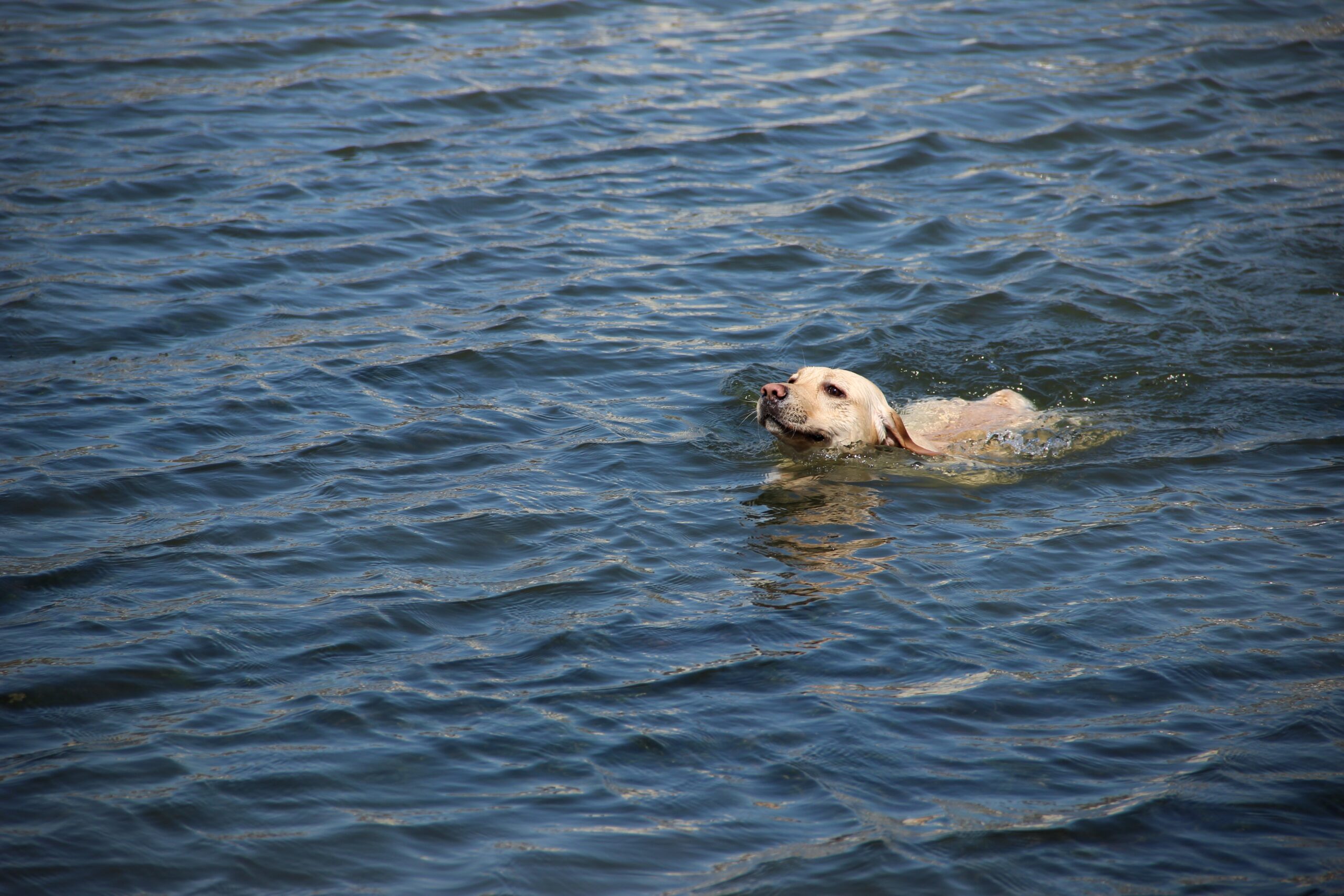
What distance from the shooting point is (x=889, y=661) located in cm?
573

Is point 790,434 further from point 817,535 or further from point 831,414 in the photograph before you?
point 817,535

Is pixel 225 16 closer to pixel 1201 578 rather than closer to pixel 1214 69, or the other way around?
pixel 1214 69

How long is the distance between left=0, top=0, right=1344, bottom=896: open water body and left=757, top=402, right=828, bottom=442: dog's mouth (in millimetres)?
246

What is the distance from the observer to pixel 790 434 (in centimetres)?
820

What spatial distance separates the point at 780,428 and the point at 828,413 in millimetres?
342

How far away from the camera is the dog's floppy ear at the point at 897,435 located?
8.27 m

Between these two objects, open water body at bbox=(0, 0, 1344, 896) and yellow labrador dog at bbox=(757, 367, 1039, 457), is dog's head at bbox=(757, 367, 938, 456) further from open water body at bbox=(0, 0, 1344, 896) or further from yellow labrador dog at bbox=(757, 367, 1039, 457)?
open water body at bbox=(0, 0, 1344, 896)

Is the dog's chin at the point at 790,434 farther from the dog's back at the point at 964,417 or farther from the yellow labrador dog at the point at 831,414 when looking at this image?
the dog's back at the point at 964,417

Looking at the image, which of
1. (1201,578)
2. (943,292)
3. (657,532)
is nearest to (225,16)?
(943,292)

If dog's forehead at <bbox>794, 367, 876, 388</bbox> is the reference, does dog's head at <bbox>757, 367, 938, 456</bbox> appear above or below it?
below

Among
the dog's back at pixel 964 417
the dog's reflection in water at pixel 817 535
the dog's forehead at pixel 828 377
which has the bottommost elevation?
the dog's reflection in water at pixel 817 535

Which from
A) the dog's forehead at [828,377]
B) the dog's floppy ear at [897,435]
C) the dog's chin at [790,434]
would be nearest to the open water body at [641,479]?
the dog's chin at [790,434]

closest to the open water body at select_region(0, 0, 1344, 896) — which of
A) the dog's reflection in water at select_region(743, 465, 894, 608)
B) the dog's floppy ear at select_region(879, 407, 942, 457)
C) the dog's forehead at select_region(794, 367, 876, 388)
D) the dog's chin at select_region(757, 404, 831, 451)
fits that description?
the dog's reflection in water at select_region(743, 465, 894, 608)

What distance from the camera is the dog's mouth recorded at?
8.02 meters
